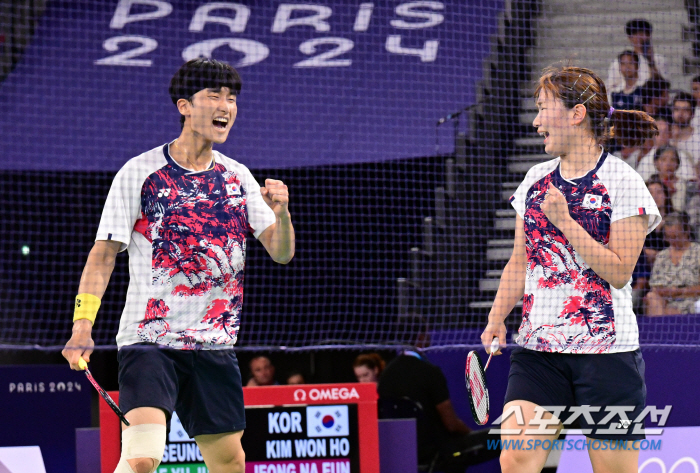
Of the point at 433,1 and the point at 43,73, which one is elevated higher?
the point at 433,1

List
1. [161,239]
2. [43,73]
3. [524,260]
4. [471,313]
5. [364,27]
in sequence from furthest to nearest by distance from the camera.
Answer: [364,27] < [43,73] < [471,313] < [524,260] < [161,239]

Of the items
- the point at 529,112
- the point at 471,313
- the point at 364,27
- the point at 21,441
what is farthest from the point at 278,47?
the point at 21,441

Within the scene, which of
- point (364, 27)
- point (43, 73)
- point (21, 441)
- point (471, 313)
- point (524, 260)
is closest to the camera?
point (524, 260)

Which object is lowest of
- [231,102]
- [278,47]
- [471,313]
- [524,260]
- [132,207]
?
[471,313]

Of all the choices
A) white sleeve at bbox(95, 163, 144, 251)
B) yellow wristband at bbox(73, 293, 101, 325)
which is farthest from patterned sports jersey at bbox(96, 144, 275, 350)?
yellow wristband at bbox(73, 293, 101, 325)

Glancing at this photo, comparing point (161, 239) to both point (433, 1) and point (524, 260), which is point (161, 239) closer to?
point (524, 260)

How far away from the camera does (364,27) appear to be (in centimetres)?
938

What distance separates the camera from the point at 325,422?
16.1 ft

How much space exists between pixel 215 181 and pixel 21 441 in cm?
391

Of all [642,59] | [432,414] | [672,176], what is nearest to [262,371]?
[432,414]

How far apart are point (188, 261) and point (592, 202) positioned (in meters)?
1.38

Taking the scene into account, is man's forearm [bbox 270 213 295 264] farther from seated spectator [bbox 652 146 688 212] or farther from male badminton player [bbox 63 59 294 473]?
seated spectator [bbox 652 146 688 212]

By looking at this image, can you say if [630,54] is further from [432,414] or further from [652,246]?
[432,414]

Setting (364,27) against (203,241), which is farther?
(364,27)
